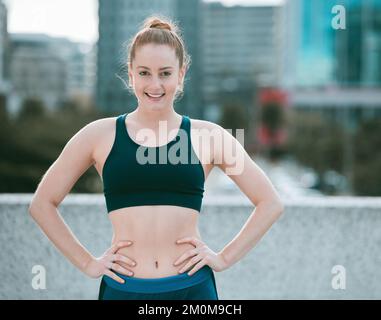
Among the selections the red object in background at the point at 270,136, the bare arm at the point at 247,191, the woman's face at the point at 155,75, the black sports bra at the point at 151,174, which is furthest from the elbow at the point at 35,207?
the red object in background at the point at 270,136

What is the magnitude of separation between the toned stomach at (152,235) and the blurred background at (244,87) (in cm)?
69

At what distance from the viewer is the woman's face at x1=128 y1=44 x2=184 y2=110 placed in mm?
2215

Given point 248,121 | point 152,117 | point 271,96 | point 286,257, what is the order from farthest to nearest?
point 271,96 → point 248,121 → point 286,257 → point 152,117

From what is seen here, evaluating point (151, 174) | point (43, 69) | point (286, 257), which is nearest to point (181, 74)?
point (151, 174)

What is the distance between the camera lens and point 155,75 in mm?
2227

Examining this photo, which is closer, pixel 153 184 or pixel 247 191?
pixel 153 184

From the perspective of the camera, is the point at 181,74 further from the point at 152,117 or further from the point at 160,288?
the point at 160,288

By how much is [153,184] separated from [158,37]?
0.52 metres

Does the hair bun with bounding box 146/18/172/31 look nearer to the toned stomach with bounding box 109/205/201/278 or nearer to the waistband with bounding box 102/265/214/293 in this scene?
the toned stomach with bounding box 109/205/201/278

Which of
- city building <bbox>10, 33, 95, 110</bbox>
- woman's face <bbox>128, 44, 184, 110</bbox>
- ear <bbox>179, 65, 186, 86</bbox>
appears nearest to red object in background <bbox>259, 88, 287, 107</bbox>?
city building <bbox>10, 33, 95, 110</bbox>

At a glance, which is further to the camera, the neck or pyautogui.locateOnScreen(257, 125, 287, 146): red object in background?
pyautogui.locateOnScreen(257, 125, 287, 146): red object in background

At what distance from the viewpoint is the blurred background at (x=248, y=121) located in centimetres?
407

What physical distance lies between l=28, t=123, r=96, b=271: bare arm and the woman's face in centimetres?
23

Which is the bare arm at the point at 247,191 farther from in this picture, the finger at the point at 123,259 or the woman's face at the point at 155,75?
the finger at the point at 123,259
